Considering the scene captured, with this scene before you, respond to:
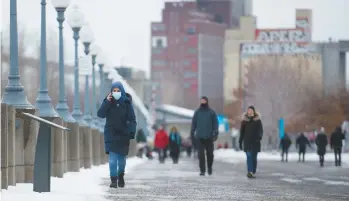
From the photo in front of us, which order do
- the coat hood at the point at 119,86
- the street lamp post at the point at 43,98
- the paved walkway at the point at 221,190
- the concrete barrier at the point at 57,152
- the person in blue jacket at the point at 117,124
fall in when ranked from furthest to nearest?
the street lamp post at the point at 43,98, the concrete barrier at the point at 57,152, the person in blue jacket at the point at 117,124, the coat hood at the point at 119,86, the paved walkway at the point at 221,190

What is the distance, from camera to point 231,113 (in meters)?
176

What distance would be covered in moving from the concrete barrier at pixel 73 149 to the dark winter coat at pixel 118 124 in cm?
744

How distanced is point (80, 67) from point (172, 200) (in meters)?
26.4

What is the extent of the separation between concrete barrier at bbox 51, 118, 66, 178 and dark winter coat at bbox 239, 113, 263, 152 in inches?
182

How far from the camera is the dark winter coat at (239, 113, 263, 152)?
95.8ft

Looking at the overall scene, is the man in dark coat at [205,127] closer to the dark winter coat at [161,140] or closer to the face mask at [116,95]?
the face mask at [116,95]

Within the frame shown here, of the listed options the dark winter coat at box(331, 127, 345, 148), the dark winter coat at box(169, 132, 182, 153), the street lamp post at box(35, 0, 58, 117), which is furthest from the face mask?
the dark winter coat at box(169, 132, 182, 153)

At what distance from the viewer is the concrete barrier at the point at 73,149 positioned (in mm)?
29719

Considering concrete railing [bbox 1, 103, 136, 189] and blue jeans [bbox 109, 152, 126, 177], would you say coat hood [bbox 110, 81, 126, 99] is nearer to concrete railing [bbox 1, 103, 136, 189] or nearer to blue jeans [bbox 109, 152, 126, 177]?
blue jeans [bbox 109, 152, 126, 177]

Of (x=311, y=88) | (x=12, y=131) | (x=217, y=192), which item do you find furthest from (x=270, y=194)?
(x=311, y=88)

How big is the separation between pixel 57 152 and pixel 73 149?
409cm

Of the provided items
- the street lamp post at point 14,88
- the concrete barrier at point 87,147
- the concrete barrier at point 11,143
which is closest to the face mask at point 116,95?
the concrete barrier at point 11,143

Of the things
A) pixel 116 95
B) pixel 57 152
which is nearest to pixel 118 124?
pixel 116 95

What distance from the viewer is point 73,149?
3022 centimetres
